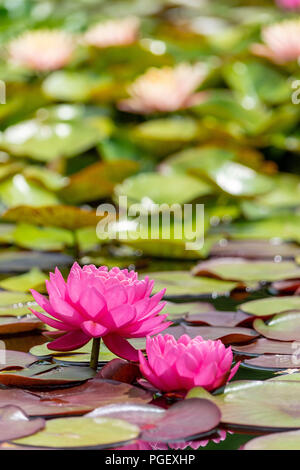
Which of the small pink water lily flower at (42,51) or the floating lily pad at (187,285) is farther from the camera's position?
the small pink water lily flower at (42,51)

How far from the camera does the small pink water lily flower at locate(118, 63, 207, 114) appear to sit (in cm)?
258

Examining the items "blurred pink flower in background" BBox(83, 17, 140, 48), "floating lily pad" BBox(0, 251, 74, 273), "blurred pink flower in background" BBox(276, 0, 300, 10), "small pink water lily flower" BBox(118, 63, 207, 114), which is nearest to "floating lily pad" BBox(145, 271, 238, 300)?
"floating lily pad" BBox(0, 251, 74, 273)

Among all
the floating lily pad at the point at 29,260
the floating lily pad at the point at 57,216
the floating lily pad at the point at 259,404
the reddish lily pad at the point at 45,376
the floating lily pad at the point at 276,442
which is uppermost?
the floating lily pad at the point at 57,216

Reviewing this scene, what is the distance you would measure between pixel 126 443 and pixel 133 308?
198mm

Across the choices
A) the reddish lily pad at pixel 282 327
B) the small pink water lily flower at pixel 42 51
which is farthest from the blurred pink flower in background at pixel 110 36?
the reddish lily pad at pixel 282 327

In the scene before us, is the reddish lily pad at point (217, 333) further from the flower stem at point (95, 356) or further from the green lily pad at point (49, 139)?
the green lily pad at point (49, 139)

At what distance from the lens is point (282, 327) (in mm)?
1303

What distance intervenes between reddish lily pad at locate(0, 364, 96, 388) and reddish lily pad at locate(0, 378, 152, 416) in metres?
0.02

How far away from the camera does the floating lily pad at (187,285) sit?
1.57 metres

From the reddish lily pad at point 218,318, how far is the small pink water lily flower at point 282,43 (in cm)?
174

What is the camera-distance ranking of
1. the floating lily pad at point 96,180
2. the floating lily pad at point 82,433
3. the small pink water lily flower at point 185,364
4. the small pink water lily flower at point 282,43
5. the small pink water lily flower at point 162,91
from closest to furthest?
the floating lily pad at point 82,433 < the small pink water lily flower at point 185,364 < the floating lily pad at point 96,180 < the small pink water lily flower at point 162,91 < the small pink water lily flower at point 282,43

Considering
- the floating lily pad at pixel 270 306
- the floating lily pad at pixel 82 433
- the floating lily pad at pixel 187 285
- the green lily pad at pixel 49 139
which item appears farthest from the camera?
the green lily pad at pixel 49 139

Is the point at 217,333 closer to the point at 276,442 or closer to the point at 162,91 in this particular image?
the point at 276,442

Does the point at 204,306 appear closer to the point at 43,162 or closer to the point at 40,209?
the point at 40,209
